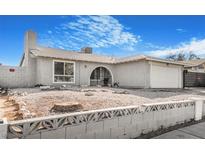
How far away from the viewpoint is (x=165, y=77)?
1381 centimetres

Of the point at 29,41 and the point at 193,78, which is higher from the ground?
the point at 29,41

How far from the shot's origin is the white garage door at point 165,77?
1275cm

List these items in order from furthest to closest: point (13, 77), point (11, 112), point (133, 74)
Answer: point (133, 74) < point (13, 77) < point (11, 112)

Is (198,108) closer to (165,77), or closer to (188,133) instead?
(188,133)

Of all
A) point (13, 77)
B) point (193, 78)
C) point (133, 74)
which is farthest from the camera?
point (193, 78)

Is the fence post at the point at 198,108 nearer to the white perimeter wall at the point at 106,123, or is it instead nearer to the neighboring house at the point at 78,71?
the white perimeter wall at the point at 106,123

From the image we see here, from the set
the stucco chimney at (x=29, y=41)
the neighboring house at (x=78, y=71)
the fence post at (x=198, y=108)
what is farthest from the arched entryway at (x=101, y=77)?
the fence post at (x=198, y=108)

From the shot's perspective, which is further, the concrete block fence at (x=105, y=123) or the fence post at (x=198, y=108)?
the fence post at (x=198, y=108)

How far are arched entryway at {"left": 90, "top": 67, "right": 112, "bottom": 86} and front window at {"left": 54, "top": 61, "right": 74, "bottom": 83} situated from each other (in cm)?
255

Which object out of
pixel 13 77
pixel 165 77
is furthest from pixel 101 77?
pixel 13 77

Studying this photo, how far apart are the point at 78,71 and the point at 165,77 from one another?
7.36 meters

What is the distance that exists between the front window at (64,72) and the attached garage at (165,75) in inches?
248
